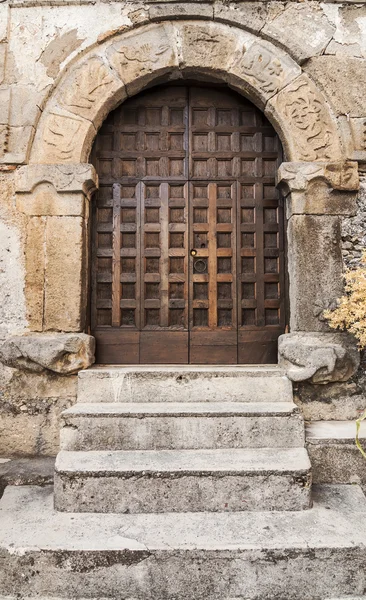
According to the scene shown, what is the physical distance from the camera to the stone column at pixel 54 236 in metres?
3.32

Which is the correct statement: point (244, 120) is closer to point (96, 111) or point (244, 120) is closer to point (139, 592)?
point (96, 111)

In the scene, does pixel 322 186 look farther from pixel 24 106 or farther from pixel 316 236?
pixel 24 106

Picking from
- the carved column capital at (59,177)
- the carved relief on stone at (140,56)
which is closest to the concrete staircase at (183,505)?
the carved column capital at (59,177)

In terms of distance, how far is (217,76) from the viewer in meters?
3.54

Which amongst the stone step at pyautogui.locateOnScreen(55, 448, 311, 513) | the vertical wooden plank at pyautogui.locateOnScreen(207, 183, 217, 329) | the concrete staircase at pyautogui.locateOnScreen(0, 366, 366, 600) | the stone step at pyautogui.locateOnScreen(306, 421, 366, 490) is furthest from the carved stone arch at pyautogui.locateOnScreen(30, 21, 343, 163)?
the stone step at pyautogui.locateOnScreen(55, 448, 311, 513)

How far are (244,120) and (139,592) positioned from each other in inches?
140

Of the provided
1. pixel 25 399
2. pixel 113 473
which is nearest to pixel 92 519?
pixel 113 473

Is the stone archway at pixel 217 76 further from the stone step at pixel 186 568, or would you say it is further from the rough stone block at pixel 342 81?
the stone step at pixel 186 568

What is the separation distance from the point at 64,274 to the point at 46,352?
62 cm

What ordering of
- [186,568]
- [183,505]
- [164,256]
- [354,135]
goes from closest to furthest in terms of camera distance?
[186,568]
[183,505]
[354,135]
[164,256]

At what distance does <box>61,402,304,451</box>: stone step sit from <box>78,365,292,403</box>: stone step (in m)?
0.28

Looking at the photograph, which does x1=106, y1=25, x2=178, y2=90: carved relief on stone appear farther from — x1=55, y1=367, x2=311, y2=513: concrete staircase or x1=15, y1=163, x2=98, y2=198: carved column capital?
x1=55, y1=367, x2=311, y2=513: concrete staircase

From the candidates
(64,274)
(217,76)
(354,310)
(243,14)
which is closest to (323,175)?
(354,310)

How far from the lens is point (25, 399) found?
3270 mm
